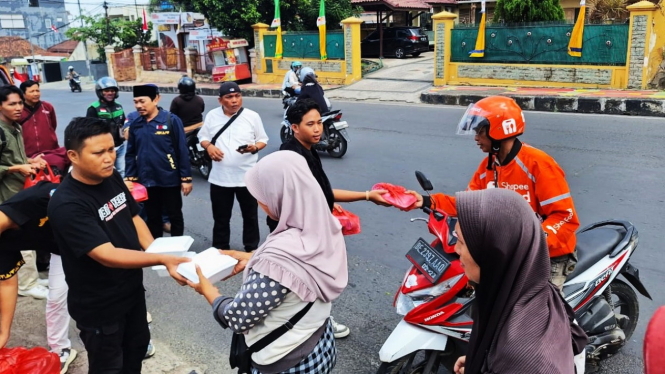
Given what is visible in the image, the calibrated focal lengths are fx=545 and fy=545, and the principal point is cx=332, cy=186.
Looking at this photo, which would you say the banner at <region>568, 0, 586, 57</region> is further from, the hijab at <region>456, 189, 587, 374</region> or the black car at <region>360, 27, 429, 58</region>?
the hijab at <region>456, 189, 587, 374</region>

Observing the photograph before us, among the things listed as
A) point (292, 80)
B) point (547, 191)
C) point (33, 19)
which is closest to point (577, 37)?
point (292, 80)

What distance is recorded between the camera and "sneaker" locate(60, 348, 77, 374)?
11.2 ft

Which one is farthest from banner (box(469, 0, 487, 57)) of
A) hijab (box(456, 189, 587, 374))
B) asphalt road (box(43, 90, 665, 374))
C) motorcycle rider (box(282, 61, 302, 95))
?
hijab (box(456, 189, 587, 374))

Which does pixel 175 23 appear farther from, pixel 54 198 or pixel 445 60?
pixel 54 198

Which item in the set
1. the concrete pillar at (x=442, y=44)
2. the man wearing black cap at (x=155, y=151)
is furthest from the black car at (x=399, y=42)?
the man wearing black cap at (x=155, y=151)

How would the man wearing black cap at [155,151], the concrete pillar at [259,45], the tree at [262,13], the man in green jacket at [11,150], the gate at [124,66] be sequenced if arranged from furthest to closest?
the gate at [124,66], the concrete pillar at [259,45], the tree at [262,13], the man wearing black cap at [155,151], the man in green jacket at [11,150]

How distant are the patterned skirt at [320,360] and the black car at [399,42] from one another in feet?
75.2

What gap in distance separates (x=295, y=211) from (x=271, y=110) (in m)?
13.2

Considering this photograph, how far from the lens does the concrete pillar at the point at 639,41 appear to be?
41.2 ft

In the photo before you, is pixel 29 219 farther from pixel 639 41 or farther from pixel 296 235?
pixel 639 41

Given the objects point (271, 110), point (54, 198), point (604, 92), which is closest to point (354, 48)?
point (271, 110)

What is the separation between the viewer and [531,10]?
14922mm

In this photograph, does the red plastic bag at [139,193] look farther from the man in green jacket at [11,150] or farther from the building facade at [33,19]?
the building facade at [33,19]

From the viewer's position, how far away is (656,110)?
1083cm
